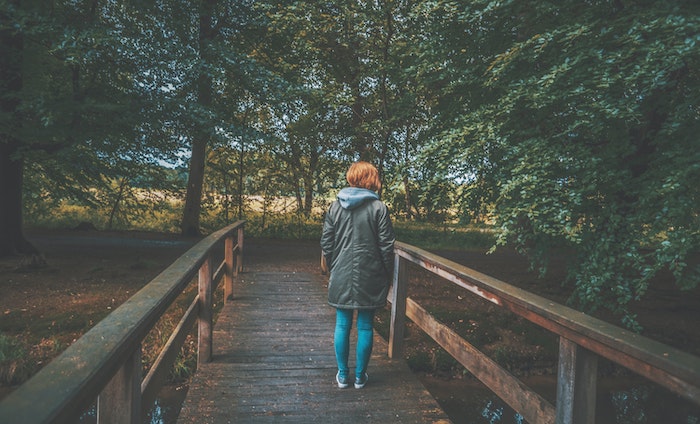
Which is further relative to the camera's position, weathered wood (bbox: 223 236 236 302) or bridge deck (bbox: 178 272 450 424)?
weathered wood (bbox: 223 236 236 302)

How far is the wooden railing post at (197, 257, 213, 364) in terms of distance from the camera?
13.7 feet

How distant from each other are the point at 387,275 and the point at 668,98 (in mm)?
4377

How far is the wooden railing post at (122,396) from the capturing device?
1.80 meters

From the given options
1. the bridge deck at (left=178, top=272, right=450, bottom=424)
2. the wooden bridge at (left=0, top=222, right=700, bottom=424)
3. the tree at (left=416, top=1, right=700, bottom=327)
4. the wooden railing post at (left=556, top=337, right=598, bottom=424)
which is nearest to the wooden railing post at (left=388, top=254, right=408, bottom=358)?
the wooden bridge at (left=0, top=222, right=700, bottom=424)

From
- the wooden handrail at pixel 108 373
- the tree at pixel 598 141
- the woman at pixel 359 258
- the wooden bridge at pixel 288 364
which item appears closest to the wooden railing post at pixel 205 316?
the wooden bridge at pixel 288 364

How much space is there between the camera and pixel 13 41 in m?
10.2

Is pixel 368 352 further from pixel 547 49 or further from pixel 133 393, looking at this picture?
pixel 547 49

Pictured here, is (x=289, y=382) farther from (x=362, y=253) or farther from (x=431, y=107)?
(x=431, y=107)

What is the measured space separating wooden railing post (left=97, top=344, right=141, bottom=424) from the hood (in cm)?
204

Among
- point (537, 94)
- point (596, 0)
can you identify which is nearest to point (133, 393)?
point (537, 94)

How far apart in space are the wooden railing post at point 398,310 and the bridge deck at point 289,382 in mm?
141

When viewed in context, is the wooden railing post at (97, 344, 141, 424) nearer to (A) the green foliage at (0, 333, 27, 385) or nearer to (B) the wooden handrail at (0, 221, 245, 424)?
(B) the wooden handrail at (0, 221, 245, 424)

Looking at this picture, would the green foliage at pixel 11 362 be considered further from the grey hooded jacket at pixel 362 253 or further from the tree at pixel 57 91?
the grey hooded jacket at pixel 362 253

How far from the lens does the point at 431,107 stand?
9.45 m
